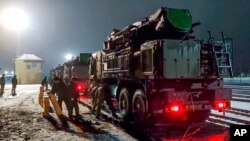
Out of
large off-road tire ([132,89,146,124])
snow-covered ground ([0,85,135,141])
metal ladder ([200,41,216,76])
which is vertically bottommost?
snow-covered ground ([0,85,135,141])

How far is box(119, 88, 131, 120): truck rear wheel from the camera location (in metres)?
11.9

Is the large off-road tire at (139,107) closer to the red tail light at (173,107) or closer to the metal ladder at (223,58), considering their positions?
the red tail light at (173,107)

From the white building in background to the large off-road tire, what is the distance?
6715 centimetres

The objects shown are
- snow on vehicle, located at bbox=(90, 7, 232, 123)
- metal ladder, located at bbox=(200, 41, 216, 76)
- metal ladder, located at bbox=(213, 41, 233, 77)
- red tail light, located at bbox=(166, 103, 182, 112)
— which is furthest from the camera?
metal ladder, located at bbox=(200, 41, 216, 76)

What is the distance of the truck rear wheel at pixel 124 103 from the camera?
1190 cm

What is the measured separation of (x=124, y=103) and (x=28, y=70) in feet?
221

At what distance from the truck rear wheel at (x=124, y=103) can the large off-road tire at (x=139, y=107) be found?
1.74 ft

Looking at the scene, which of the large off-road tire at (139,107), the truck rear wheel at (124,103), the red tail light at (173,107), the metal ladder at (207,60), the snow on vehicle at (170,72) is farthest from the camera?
the truck rear wheel at (124,103)

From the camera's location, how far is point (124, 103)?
12.5 m

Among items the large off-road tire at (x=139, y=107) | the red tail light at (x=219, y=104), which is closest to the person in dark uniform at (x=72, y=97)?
the large off-road tire at (x=139, y=107)

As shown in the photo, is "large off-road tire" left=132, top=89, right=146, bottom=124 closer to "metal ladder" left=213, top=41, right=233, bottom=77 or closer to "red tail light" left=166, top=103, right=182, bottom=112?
"red tail light" left=166, top=103, right=182, bottom=112

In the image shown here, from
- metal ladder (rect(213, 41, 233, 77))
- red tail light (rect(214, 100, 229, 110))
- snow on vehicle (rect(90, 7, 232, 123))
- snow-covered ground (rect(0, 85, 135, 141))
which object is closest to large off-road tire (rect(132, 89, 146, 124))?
snow on vehicle (rect(90, 7, 232, 123))

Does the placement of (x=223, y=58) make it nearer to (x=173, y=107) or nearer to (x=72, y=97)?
(x=173, y=107)

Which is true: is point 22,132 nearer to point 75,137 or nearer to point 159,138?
point 75,137
